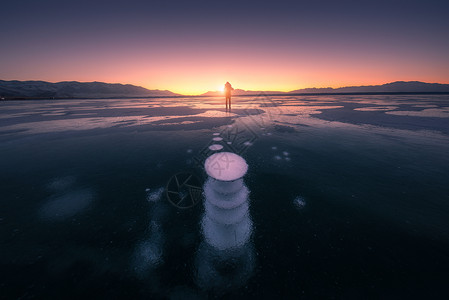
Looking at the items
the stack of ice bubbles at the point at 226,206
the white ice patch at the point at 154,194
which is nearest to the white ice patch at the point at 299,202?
the stack of ice bubbles at the point at 226,206

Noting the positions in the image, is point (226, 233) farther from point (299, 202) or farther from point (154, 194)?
point (154, 194)

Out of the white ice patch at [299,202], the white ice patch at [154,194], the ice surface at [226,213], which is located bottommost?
the ice surface at [226,213]

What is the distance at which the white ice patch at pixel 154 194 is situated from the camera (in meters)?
6.39

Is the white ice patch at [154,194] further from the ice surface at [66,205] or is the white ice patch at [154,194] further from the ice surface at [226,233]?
the ice surface at [226,233]

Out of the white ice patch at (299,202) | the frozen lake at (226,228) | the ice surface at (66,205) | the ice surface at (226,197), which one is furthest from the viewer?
the ice surface at (226,197)

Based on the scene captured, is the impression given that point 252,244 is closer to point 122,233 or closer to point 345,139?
point 122,233

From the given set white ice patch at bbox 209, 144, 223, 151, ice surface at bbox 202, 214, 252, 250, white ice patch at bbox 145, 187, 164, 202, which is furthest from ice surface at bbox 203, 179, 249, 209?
white ice patch at bbox 209, 144, 223, 151

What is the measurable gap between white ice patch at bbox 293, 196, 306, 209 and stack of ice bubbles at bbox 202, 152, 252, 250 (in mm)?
1651

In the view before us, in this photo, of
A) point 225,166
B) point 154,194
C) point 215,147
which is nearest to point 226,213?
point 154,194

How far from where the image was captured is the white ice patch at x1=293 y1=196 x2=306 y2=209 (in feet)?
19.6

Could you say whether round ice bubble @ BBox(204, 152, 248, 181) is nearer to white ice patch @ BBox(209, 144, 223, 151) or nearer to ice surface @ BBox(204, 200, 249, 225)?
white ice patch @ BBox(209, 144, 223, 151)

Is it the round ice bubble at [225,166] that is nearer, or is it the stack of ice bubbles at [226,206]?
the stack of ice bubbles at [226,206]

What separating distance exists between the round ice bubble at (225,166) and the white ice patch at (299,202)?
2594 millimetres

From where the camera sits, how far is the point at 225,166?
930cm
